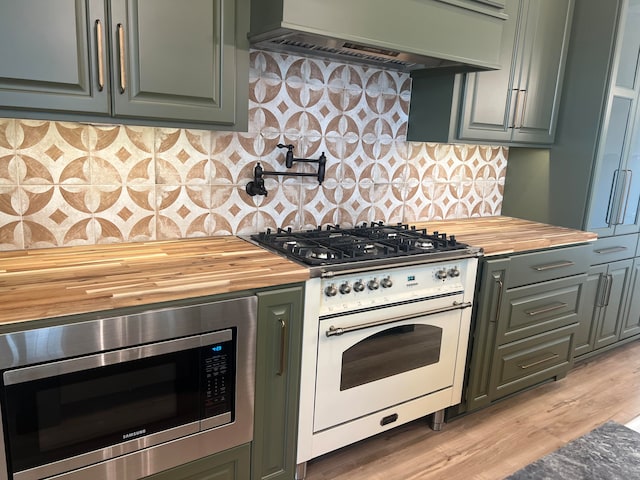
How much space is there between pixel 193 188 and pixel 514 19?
6.36 feet

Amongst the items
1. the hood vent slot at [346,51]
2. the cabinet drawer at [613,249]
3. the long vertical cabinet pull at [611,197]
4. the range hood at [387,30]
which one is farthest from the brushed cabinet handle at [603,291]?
the hood vent slot at [346,51]

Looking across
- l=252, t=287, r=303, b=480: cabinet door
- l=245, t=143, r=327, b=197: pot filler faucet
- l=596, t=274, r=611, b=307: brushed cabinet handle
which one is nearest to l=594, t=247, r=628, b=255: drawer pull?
l=596, t=274, r=611, b=307: brushed cabinet handle

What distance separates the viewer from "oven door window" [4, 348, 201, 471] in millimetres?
1361

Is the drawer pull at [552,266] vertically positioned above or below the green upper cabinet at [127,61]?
below

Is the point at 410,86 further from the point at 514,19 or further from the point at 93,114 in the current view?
the point at 93,114

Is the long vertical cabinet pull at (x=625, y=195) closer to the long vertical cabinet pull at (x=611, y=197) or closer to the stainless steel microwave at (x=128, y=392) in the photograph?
the long vertical cabinet pull at (x=611, y=197)

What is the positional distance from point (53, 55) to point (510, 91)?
7.51 ft

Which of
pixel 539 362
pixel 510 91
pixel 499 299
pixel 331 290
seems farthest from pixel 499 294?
pixel 510 91

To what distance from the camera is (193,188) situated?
7.14 ft

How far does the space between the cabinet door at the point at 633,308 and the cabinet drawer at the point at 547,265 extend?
777 millimetres

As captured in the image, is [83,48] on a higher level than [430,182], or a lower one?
higher

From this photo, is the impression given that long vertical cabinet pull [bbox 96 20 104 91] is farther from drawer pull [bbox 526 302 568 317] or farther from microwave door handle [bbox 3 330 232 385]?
drawer pull [bbox 526 302 568 317]

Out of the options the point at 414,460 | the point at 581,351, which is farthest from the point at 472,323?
the point at 581,351

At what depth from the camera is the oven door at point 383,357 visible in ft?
6.44
